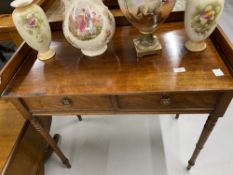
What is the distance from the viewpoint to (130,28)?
3.10 ft

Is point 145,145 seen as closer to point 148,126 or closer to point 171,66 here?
point 148,126

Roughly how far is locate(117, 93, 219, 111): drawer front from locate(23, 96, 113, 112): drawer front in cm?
7

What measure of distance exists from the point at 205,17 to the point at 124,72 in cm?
32

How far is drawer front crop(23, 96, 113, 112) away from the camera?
765 millimetres

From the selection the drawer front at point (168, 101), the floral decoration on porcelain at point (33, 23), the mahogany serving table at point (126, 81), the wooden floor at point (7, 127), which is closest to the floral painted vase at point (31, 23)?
the floral decoration on porcelain at point (33, 23)

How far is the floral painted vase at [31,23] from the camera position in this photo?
72 centimetres

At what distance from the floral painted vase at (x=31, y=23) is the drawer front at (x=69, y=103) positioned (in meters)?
0.21

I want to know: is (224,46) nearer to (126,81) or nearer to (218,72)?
(218,72)

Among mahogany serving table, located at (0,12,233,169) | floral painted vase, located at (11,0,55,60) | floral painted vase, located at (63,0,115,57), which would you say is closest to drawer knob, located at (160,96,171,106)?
mahogany serving table, located at (0,12,233,169)

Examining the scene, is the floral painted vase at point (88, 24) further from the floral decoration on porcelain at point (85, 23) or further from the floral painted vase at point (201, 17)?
the floral painted vase at point (201, 17)

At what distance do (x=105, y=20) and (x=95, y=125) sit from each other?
0.90 metres

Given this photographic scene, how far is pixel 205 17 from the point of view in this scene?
0.66 m

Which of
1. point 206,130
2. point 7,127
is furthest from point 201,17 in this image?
point 7,127

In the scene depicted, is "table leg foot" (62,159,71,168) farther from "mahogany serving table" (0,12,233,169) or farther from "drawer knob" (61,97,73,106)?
"drawer knob" (61,97,73,106)
